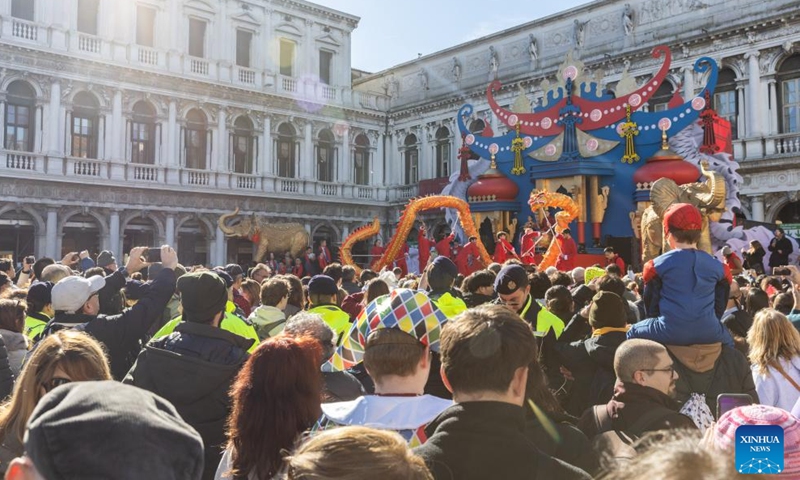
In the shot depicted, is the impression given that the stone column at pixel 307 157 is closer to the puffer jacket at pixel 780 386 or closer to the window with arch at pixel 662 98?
the window with arch at pixel 662 98

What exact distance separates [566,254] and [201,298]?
34.1ft

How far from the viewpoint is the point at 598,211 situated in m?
15.9

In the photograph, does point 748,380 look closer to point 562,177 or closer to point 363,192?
point 562,177

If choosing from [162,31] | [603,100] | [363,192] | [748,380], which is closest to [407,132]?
[363,192]

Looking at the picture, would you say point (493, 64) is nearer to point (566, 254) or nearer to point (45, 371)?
point (566, 254)

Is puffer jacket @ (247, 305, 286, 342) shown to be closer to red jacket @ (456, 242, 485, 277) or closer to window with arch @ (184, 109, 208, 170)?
red jacket @ (456, 242, 485, 277)

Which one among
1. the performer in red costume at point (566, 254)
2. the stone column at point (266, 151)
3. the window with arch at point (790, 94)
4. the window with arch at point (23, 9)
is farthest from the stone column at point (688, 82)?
the window with arch at point (23, 9)

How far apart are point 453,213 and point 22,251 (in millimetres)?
15087

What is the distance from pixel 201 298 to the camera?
11.5ft

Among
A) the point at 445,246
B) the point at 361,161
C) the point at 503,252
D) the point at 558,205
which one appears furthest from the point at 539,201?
the point at 361,161

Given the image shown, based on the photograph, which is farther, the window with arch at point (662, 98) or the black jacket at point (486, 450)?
the window with arch at point (662, 98)

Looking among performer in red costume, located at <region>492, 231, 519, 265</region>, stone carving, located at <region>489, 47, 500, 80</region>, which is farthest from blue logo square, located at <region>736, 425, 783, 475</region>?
stone carving, located at <region>489, 47, 500, 80</region>

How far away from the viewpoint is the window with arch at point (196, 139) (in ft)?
89.1

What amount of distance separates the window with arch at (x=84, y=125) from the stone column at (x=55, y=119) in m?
0.69
